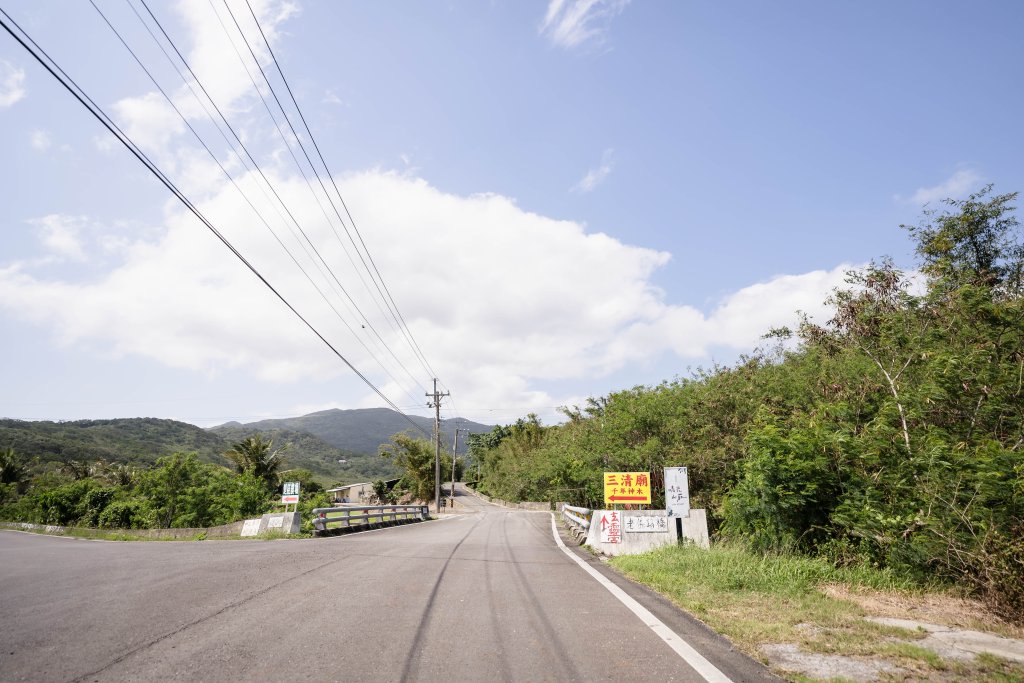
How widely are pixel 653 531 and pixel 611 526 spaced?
98 cm

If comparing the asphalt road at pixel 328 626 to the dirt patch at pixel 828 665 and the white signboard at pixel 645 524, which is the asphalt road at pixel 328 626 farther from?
the white signboard at pixel 645 524

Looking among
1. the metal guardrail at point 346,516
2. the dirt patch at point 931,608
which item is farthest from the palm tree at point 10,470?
the dirt patch at point 931,608

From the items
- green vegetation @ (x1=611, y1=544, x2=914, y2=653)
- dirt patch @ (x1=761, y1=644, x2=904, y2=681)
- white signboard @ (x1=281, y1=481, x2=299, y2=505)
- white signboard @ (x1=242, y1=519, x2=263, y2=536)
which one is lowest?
white signboard @ (x1=242, y1=519, x2=263, y2=536)

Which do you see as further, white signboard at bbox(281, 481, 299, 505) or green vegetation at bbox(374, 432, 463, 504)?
green vegetation at bbox(374, 432, 463, 504)

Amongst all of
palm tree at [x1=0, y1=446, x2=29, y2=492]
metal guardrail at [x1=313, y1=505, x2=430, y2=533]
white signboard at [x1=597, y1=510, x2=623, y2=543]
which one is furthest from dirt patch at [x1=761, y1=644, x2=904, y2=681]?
palm tree at [x1=0, y1=446, x2=29, y2=492]

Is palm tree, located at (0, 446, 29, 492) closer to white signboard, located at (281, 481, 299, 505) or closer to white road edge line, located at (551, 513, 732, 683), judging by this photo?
white signboard, located at (281, 481, 299, 505)

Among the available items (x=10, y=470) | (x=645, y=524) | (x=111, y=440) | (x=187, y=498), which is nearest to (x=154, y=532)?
(x=187, y=498)

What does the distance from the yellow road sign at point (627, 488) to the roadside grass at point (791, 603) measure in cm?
405

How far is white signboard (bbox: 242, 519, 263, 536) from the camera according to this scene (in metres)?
17.9

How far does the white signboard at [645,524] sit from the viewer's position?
421 inches

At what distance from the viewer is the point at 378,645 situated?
4.24 meters

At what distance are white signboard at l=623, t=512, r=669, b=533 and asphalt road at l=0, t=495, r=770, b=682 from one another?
268cm

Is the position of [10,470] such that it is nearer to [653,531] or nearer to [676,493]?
[653,531]

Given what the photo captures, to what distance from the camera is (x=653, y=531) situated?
10.7m
